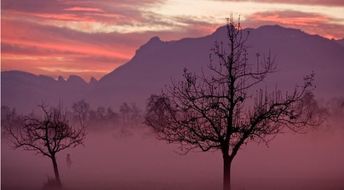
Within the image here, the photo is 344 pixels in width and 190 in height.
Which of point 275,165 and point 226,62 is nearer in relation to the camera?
point 226,62

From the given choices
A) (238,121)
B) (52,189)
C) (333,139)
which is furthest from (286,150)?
(238,121)

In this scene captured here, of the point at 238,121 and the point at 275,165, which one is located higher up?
the point at 238,121

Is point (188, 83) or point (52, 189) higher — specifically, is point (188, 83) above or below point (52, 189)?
above

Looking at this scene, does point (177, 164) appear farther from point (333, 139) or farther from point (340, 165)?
point (333, 139)

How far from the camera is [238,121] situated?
127 ft

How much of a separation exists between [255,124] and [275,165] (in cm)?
7670

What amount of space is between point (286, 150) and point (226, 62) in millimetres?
111970

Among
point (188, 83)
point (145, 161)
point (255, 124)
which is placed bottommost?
point (145, 161)

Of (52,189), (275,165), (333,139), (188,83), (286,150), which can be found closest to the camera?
(188,83)

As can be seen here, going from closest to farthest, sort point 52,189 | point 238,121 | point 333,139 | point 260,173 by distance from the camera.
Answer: point 238,121, point 52,189, point 260,173, point 333,139

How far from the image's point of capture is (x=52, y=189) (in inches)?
2093

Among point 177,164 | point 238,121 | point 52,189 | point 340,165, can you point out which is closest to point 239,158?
point 177,164

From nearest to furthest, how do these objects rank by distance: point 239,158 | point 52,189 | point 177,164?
point 52,189, point 177,164, point 239,158

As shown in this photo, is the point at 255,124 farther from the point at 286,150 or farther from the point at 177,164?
the point at 286,150
